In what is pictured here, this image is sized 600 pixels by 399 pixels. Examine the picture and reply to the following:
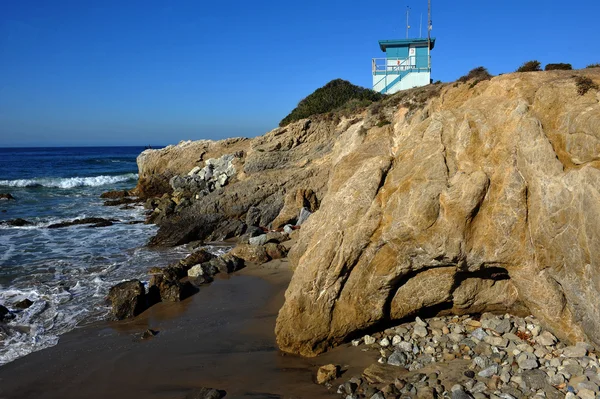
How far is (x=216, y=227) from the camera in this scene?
19938mm

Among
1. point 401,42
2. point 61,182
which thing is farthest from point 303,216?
point 61,182

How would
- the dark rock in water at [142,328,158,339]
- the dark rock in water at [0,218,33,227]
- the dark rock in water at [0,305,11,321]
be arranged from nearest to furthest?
the dark rock in water at [142,328,158,339] < the dark rock in water at [0,305,11,321] < the dark rock in water at [0,218,33,227]

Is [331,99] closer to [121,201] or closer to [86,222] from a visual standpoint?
[121,201]

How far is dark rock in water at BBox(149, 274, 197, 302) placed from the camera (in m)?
11.9

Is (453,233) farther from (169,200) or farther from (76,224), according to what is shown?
(169,200)

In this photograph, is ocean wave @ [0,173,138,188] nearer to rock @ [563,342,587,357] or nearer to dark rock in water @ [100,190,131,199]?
dark rock in water @ [100,190,131,199]

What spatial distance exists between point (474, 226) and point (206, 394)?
5.29 meters

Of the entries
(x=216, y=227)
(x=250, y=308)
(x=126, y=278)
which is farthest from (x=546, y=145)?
(x=216, y=227)

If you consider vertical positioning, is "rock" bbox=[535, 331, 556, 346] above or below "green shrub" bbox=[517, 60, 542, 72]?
below

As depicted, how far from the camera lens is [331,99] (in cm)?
3284

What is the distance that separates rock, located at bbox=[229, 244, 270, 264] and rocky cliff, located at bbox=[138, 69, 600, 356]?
6396 mm

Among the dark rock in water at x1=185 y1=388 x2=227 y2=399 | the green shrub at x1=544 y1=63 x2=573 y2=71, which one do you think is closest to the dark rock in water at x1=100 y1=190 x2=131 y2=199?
the dark rock in water at x1=185 y1=388 x2=227 y2=399

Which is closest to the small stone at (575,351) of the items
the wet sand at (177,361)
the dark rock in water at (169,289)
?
the wet sand at (177,361)

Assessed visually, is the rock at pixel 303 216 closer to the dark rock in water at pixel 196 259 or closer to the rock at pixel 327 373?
the dark rock in water at pixel 196 259
